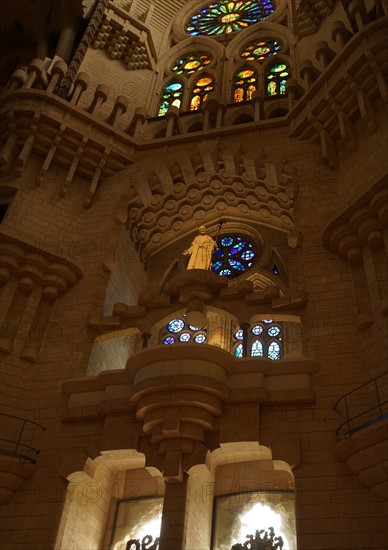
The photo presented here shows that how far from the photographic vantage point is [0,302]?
10.0 metres

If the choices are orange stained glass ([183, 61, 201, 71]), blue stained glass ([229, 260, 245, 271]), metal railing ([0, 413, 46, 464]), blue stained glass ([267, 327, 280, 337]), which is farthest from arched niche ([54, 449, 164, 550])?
orange stained glass ([183, 61, 201, 71])

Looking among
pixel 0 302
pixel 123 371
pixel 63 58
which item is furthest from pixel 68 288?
pixel 63 58

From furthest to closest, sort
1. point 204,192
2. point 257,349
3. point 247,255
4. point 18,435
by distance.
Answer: point 247,255
point 204,192
point 257,349
point 18,435

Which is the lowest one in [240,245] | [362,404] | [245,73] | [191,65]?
[362,404]

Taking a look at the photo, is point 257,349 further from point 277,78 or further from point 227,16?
point 227,16

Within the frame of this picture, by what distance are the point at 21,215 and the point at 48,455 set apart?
16.0 feet

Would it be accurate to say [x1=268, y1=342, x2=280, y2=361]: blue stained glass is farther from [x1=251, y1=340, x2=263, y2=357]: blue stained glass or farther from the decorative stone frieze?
the decorative stone frieze

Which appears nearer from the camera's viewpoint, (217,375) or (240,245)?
(217,375)

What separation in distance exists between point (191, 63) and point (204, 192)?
221 inches

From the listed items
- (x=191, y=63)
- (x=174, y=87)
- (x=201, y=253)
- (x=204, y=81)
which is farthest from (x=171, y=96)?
(x=201, y=253)

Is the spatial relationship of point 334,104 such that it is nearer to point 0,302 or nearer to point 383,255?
point 383,255

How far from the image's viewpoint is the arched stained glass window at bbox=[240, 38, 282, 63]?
1569cm

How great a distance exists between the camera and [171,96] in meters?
15.5

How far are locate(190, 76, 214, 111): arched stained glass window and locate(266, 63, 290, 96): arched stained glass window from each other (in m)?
1.58
